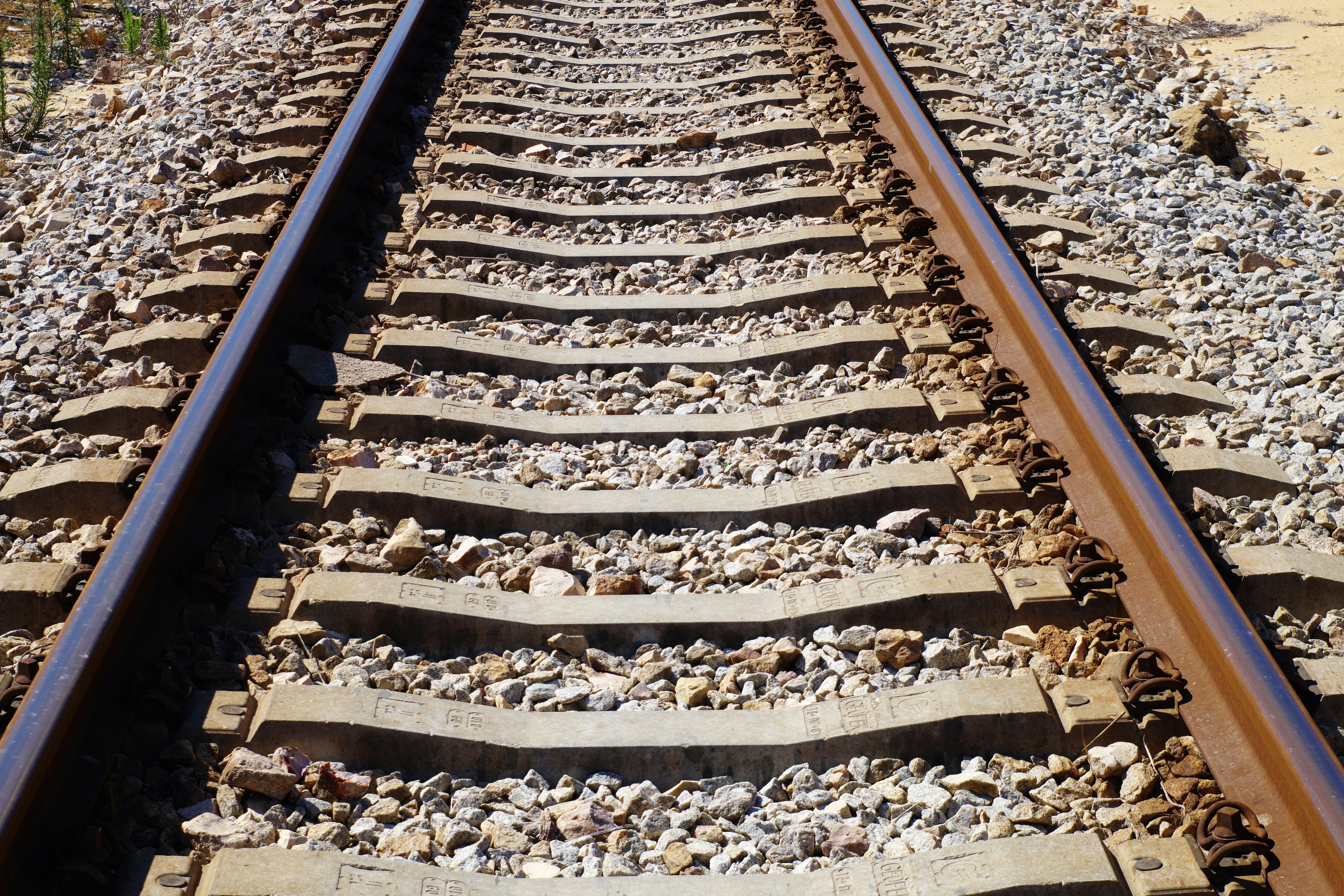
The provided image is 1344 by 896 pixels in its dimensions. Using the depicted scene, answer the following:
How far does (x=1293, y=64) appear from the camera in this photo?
829cm

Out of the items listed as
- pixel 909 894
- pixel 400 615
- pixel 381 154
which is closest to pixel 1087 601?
pixel 909 894

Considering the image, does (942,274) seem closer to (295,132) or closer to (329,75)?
(295,132)

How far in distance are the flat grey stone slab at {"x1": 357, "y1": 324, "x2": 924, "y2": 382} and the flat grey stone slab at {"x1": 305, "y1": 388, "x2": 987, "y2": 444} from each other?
30 centimetres

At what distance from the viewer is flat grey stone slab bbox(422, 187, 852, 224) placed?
4.76 meters

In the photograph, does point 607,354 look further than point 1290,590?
Yes

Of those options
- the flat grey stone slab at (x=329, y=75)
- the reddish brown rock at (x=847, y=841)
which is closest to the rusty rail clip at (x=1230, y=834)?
the reddish brown rock at (x=847, y=841)

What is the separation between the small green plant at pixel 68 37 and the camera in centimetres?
811

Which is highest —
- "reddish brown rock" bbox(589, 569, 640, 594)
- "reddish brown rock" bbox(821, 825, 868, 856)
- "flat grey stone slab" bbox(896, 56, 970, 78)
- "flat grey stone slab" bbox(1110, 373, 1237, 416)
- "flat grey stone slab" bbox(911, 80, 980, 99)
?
Answer: "flat grey stone slab" bbox(896, 56, 970, 78)

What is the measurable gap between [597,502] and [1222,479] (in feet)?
5.99

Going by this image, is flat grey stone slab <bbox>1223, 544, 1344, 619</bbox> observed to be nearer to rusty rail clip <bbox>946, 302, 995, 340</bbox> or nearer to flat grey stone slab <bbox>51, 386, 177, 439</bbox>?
rusty rail clip <bbox>946, 302, 995, 340</bbox>

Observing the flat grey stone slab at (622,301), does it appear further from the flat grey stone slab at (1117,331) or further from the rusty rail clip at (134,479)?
the rusty rail clip at (134,479)

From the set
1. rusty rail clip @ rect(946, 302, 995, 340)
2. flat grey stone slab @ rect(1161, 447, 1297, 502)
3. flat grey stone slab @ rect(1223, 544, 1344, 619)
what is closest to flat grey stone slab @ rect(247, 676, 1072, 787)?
flat grey stone slab @ rect(1223, 544, 1344, 619)

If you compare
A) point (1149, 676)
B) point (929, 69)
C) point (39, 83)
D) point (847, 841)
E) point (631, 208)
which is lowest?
point (847, 841)

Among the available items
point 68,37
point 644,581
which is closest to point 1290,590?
point 644,581
